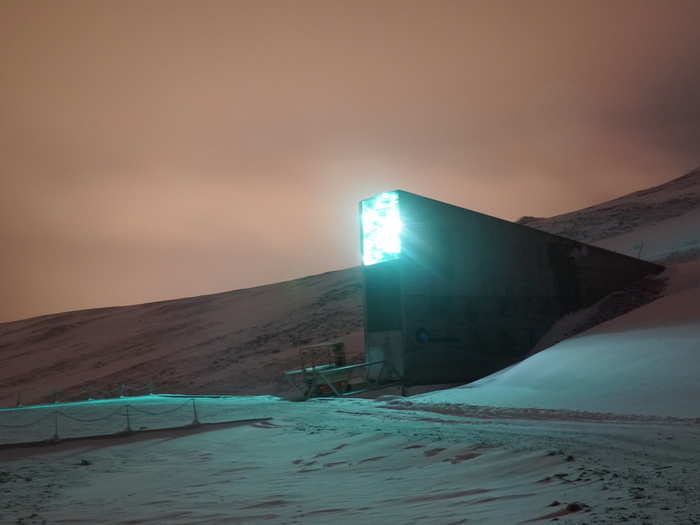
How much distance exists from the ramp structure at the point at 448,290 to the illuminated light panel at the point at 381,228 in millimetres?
34

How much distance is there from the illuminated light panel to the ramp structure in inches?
1.3

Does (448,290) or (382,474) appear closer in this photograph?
(382,474)

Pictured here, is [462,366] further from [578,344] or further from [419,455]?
[419,455]

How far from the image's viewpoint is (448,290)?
20.9 metres

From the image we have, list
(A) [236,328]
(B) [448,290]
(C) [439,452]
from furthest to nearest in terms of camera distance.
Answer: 1. (A) [236,328]
2. (B) [448,290]
3. (C) [439,452]

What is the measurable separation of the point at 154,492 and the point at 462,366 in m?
15.0

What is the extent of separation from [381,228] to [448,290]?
10.2 feet

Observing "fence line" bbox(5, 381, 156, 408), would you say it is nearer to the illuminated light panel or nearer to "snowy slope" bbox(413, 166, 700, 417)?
the illuminated light panel

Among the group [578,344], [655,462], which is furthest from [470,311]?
[655,462]

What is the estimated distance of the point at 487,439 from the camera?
854 centimetres

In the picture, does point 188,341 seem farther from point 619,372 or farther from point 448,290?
point 619,372

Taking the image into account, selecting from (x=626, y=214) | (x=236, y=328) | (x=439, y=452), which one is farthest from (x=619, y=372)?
(x=626, y=214)

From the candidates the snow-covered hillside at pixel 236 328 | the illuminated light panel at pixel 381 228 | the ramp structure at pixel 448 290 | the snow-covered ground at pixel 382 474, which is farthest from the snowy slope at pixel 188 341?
the snow-covered ground at pixel 382 474

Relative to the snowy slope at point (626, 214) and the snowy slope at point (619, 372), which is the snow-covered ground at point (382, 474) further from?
the snowy slope at point (626, 214)
